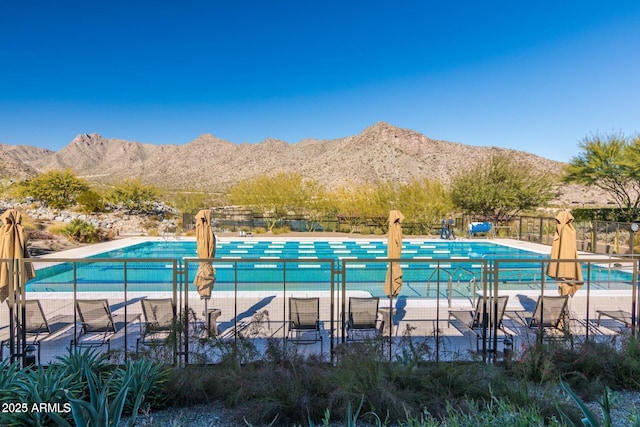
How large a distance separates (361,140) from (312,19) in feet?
164

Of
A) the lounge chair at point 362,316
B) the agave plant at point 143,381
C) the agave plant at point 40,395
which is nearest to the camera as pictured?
the agave plant at point 40,395

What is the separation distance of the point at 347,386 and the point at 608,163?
2601 centimetres

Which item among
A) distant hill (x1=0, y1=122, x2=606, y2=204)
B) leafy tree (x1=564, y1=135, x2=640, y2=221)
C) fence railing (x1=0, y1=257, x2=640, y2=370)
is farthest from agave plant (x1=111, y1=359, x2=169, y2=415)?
distant hill (x1=0, y1=122, x2=606, y2=204)

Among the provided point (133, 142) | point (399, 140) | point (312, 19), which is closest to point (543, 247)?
point (312, 19)

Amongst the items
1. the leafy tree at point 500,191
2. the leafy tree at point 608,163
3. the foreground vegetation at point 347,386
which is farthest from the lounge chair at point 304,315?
the leafy tree at point 608,163

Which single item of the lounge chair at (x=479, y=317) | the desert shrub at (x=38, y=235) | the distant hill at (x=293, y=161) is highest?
the distant hill at (x=293, y=161)

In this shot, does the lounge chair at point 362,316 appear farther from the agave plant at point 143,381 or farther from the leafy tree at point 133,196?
the leafy tree at point 133,196

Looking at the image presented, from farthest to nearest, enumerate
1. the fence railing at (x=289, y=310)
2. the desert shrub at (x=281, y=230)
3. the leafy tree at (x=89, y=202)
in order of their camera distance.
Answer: the leafy tree at (x=89, y=202), the desert shrub at (x=281, y=230), the fence railing at (x=289, y=310)

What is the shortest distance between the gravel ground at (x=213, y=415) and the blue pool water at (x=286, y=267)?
262 cm

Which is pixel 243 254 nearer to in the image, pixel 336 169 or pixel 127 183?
pixel 127 183

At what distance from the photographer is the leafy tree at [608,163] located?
22017 millimetres

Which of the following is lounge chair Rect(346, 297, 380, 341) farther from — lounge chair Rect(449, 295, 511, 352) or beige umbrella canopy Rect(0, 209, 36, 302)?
beige umbrella canopy Rect(0, 209, 36, 302)

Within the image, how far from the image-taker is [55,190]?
91.5ft

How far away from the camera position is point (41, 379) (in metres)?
3.46
